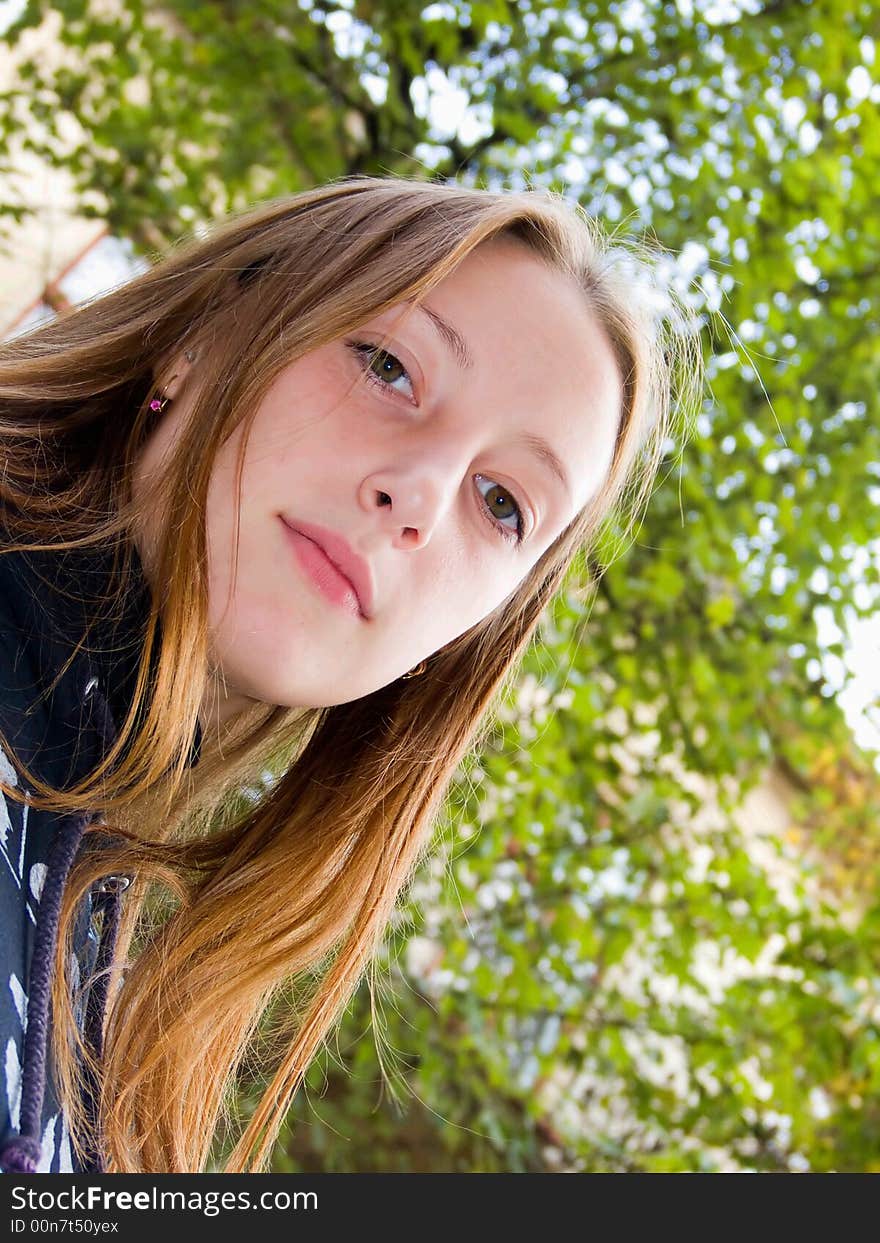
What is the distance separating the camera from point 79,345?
129 cm

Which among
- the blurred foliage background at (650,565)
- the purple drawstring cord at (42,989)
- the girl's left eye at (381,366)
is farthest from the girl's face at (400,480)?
the blurred foliage background at (650,565)

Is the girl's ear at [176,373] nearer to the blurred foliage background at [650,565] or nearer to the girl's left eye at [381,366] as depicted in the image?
the girl's left eye at [381,366]

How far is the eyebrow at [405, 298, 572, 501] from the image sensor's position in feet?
3.87

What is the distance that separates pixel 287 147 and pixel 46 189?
0.60m

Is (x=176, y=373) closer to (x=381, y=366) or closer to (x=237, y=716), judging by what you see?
(x=381, y=366)

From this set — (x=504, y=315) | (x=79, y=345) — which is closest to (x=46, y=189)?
(x=79, y=345)

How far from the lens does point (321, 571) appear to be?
109 centimetres

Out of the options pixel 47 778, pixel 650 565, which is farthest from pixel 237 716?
pixel 650 565

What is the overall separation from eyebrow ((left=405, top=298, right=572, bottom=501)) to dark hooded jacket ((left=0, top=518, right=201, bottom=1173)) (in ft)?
1.19

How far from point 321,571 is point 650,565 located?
1.76 meters

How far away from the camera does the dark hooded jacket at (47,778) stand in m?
0.95

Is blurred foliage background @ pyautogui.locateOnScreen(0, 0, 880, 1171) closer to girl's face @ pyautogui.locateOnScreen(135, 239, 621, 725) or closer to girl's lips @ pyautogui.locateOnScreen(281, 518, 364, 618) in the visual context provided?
girl's face @ pyautogui.locateOnScreen(135, 239, 621, 725)

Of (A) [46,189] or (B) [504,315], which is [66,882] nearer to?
(B) [504,315]

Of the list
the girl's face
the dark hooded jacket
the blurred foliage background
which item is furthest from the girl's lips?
the blurred foliage background
